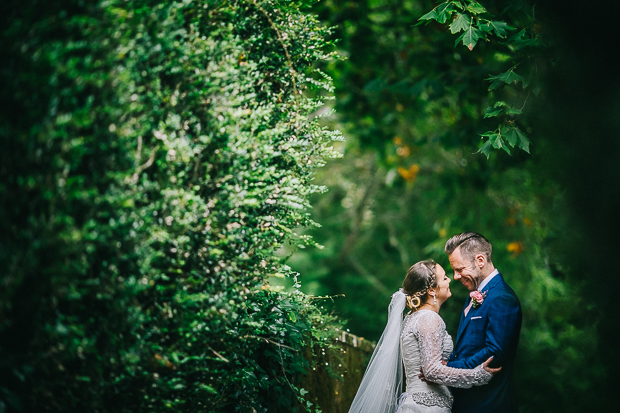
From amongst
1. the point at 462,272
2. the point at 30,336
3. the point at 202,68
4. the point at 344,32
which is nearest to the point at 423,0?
the point at 344,32

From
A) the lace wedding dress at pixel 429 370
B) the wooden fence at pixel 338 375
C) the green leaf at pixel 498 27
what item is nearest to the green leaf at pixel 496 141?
the green leaf at pixel 498 27

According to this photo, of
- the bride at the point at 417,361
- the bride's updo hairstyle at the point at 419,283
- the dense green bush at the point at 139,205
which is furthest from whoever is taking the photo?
the bride's updo hairstyle at the point at 419,283

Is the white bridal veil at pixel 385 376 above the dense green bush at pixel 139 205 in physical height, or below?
below

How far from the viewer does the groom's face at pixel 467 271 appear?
13.4 feet

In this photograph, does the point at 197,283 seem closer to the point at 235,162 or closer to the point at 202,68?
the point at 235,162

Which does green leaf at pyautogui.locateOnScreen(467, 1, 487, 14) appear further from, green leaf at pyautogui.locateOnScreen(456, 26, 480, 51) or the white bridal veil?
the white bridal veil

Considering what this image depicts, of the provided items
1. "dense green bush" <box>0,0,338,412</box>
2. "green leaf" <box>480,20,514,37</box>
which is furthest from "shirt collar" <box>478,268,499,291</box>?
"green leaf" <box>480,20,514,37</box>

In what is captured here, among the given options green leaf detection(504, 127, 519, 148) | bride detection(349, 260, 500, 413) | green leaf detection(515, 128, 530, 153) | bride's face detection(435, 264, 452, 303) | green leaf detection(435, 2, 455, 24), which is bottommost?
bride detection(349, 260, 500, 413)

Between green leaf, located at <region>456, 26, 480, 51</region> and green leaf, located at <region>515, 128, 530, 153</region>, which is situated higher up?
green leaf, located at <region>456, 26, 480, 51</region>

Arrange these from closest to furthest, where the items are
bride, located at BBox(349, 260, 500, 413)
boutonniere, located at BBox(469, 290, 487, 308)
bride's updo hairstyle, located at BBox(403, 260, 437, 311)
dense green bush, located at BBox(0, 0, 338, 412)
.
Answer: dense green bush, located at BBox(0, 0, 338, 412) → bride, located at BBox(349, 260, 500, 413) → boutonniere, located at BBox(469, 290, 487, 308) → bride's updo hairstyle, located at BBox(403, 260, 437, 311)

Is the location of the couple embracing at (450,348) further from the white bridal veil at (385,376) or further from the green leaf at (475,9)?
the green leaf at (475,9)

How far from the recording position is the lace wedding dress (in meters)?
3.63

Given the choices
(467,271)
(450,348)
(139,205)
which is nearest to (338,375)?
(450,348)

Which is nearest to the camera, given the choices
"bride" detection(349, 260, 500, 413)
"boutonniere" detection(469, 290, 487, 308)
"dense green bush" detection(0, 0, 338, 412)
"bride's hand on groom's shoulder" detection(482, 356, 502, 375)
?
"dense green bush" detection(0, 0, 338, 412)
